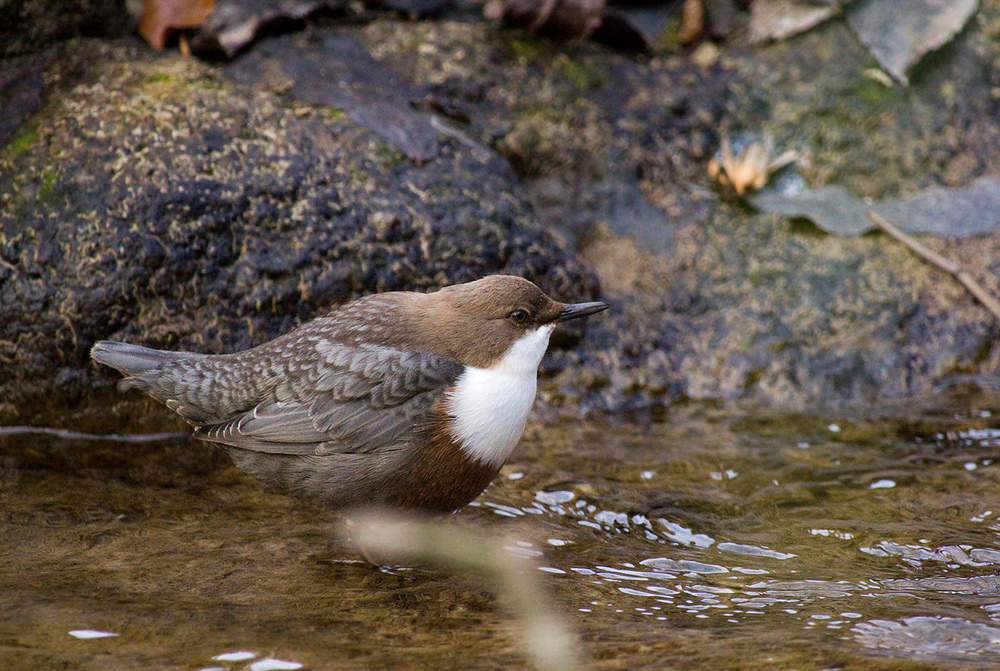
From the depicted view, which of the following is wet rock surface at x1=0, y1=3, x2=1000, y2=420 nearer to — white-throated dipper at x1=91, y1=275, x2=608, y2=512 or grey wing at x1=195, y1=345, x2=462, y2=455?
white-throated dipper at x1=91, y1=275, x2=608, y2=512

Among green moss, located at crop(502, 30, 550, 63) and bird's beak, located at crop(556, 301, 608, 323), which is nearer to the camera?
bird's beak, located at crop(556, 301, 608, 323)

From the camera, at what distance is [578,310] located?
11.6ft

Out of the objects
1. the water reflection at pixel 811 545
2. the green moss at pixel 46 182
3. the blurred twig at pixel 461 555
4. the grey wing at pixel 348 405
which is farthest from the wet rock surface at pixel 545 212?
the blurred twig at pixel 461 555

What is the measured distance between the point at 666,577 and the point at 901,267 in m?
2.74

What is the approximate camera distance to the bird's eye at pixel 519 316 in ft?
11.3

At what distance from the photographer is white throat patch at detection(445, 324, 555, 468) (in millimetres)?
3215

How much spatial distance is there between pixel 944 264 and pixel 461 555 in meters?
3.16

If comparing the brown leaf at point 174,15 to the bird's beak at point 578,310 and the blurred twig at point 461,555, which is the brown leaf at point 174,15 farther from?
the blurred twig at point 461,555

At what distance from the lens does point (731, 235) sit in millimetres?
5094

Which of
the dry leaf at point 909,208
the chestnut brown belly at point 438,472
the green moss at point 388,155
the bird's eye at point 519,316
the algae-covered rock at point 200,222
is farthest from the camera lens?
the dry leaf at point 909,208

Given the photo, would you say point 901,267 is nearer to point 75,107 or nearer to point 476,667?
point 476,667

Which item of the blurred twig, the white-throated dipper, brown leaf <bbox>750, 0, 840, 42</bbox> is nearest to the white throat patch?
the white-throated dipper

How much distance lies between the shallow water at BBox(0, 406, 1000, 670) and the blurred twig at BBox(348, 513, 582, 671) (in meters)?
0.06

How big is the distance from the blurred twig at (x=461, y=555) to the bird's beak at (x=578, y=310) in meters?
0.88
